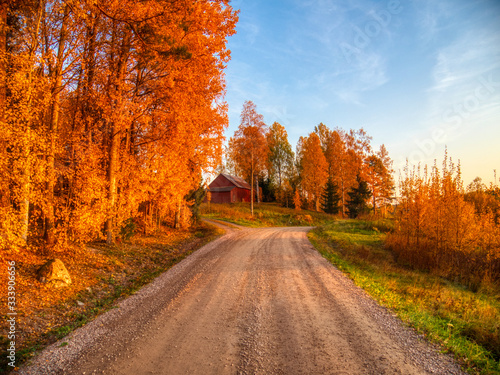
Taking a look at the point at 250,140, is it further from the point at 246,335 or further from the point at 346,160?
the point at 246,335

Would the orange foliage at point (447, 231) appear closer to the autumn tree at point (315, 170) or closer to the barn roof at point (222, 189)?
the autumn tree at point (315, 170)

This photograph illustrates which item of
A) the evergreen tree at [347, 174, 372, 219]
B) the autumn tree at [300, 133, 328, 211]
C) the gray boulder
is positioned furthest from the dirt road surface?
the autumn tree at [300, 133, 328, 211]

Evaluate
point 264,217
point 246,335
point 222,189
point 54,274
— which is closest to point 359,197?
point 264,217

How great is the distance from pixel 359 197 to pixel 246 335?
34723 millimetres

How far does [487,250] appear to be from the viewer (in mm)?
10602

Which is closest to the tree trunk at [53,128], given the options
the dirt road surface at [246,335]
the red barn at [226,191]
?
the dirt road surface at [246,335]

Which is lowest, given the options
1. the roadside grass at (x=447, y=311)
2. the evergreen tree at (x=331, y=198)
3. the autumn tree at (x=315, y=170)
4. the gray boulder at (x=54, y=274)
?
the roadside grass at (x=447, y=311)

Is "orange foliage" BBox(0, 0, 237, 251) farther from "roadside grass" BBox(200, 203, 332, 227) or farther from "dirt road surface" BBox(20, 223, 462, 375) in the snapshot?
"roadside grass" BBox(200, 203, 332, 227)

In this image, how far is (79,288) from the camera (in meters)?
6.68

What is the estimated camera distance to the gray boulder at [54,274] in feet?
20.7

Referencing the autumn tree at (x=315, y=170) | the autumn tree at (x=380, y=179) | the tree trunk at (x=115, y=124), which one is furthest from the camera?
the autumn tree at (x=315, y=170)

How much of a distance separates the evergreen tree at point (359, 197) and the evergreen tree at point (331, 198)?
244cm

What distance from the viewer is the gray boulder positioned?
6.32 metres

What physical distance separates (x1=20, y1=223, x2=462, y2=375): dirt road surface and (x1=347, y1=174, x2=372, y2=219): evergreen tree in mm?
30726
